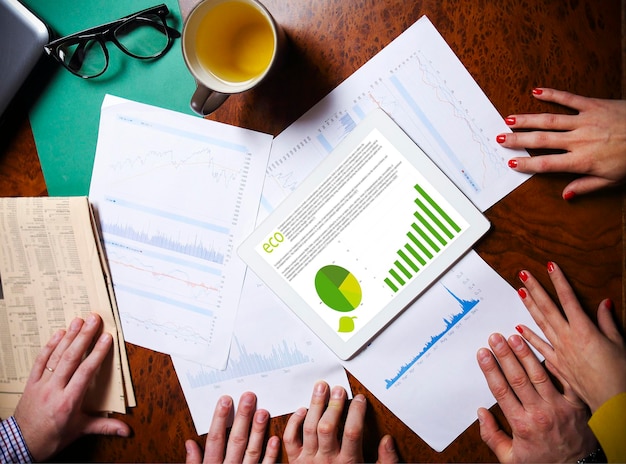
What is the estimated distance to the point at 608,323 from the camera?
708 mm

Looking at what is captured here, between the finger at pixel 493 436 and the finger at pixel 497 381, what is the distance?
29mm

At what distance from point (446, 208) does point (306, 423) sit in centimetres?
41

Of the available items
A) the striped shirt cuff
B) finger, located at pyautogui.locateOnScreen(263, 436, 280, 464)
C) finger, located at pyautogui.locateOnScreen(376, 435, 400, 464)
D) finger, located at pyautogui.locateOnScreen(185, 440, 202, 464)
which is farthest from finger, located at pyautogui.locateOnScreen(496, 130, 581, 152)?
the striped shirt cuff

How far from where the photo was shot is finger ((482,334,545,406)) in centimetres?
73

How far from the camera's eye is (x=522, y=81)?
70 cm

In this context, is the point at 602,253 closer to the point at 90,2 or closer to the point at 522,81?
the point at 522,81

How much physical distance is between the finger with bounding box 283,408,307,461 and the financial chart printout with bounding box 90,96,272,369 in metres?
0.15

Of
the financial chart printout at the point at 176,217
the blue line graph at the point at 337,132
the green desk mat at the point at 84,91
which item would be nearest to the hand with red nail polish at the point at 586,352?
the blue line graph at the point at 337,132

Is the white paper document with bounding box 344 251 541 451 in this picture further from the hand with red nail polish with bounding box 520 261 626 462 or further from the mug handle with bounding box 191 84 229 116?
the mug handle with bounding box 191 84 229 116

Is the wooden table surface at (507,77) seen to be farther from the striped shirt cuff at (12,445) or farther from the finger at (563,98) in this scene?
the striped shirt cuff at (12,445)

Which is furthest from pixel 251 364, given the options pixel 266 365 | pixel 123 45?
pixel 123 45

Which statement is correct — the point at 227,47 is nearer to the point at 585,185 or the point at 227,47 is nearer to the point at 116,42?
the point at 116,42

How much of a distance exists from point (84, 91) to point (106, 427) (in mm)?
554

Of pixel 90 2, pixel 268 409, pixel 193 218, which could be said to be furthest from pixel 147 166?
pixel 268 409
